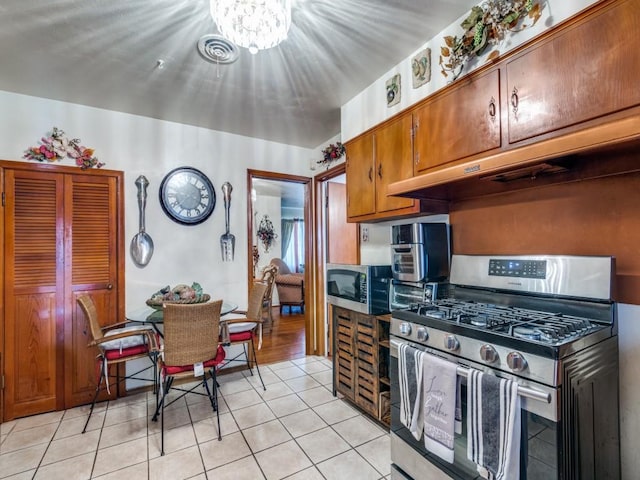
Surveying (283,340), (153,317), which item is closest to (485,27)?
(153,317)

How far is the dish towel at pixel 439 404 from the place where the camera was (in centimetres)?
129

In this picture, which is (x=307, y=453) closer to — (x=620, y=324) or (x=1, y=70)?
(x=620, y=324)

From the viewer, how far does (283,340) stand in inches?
172

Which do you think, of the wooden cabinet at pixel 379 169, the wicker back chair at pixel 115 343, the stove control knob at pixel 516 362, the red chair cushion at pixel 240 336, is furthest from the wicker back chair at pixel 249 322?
the stove control knob at pixel 516 362

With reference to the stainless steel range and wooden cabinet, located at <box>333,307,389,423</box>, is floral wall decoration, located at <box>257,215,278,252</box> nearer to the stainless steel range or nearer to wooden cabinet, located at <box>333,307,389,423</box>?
wooden cabinet, located at <box>333,307,389,423</box>

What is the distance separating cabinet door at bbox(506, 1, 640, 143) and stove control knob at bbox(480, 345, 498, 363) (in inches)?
37.5

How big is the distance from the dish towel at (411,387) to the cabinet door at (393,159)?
0.94 m

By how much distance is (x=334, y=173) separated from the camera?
3.48m

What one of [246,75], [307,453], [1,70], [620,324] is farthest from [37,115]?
[620,324]

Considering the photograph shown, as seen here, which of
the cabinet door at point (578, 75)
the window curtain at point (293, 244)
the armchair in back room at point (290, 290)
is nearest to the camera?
the cabinet door at point (578, 75)

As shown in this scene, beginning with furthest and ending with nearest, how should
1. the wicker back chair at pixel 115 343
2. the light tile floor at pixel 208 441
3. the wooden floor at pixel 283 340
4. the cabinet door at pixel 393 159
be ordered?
1. the wooden floor at pixel 283 340
2. the wicker back chair at pixel 115 343
3. the cabinet door at pixel 393 159
4. the light tile floor at pixel 208 441

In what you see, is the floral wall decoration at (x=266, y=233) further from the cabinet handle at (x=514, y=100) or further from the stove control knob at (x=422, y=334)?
the cabinet handle at (x=514, y=100)

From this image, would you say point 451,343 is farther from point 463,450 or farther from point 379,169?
point 379,169

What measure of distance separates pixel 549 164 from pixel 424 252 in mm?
798
